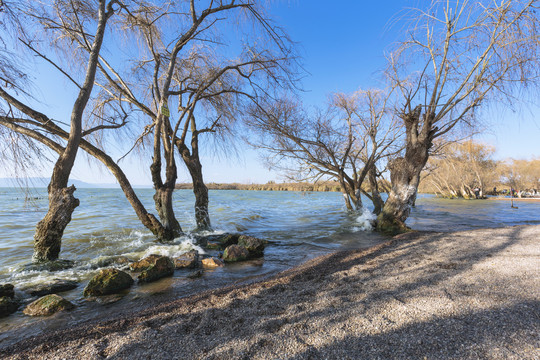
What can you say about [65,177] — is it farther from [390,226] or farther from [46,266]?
[390,226]

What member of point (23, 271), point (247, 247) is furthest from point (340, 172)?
point (23, 271)

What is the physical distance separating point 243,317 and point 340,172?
1100 centimetres

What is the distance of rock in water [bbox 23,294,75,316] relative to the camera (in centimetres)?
331

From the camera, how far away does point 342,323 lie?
7.42 ft

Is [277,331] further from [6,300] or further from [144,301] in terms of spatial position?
[6,300]

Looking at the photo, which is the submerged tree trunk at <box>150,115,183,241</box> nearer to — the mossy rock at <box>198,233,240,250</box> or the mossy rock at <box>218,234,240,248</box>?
the mossy rock at <box>198,233,240,250</box>

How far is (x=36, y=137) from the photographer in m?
4.90

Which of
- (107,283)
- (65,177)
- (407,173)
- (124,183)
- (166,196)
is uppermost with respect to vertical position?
(407,173)

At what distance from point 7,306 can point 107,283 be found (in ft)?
3.80

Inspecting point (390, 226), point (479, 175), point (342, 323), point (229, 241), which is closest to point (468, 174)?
point (479, 175)

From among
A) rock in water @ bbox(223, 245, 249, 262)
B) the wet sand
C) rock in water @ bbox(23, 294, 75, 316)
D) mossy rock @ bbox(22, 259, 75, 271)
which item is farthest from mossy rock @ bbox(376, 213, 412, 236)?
mossy rock @ bbox(22, 259, 75, 271)

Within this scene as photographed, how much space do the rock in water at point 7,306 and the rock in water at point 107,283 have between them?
2.62ft

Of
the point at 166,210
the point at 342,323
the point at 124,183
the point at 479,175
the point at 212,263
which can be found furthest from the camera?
the point at 479,175

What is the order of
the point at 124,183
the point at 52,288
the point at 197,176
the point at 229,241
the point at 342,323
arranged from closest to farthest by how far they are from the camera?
the point at 342,323
the point at 52,288
the point at 124,183
the point at 229,241
the point at 197,176
